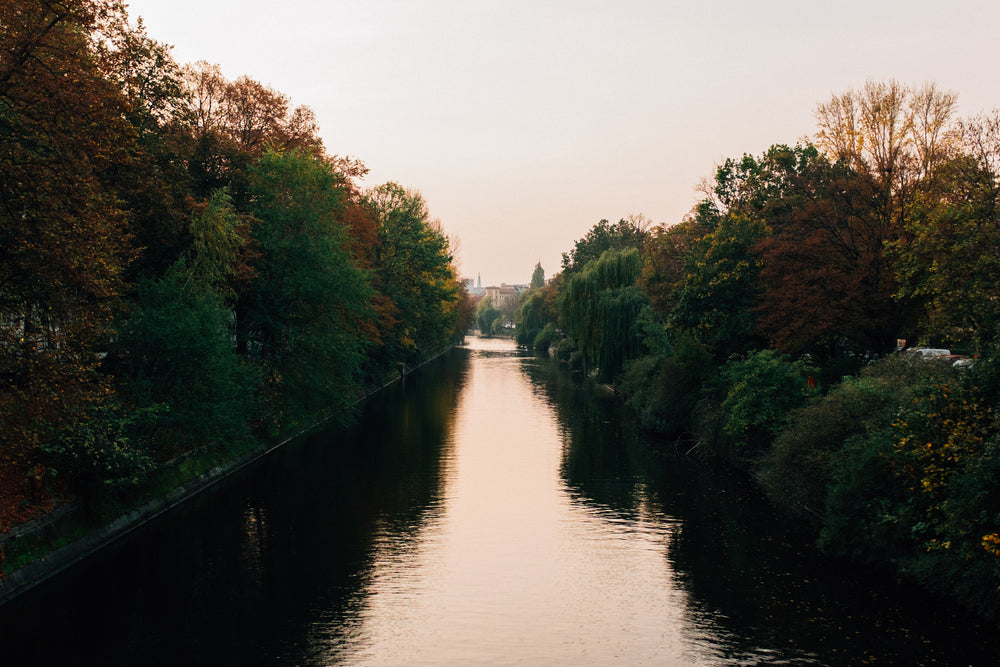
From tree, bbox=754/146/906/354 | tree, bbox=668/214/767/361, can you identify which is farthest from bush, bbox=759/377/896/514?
tree, bbox=668/214/767/361

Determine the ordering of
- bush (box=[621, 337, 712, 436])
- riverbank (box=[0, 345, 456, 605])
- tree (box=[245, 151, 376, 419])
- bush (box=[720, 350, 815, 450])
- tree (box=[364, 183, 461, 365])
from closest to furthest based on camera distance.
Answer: riverbank (box=[0, 345, 456, 605]) < bush (box=[720, 350, 815, 450]) < tree (box=[245, 151, 376, 419]) < bush (box=[621, 337, 712, 436]) < tree (box=[364, 183, 461, 365])

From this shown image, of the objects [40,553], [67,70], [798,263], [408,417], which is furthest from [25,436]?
[408,417]

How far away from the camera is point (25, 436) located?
1777 centimetres

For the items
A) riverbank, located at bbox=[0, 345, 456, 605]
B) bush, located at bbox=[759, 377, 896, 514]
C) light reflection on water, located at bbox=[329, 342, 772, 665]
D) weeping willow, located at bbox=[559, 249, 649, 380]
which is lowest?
light reflection on water, located at bbox=[329, 342, 772, 665]

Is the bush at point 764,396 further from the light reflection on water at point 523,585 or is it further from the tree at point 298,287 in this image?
the tree at point 298,287

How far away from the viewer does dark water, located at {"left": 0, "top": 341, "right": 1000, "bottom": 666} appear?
55.0 feet

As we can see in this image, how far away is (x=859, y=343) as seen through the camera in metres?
34.9

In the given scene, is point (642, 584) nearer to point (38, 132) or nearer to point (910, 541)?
point (910, 541)

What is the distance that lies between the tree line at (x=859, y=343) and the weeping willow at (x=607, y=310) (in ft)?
4.99

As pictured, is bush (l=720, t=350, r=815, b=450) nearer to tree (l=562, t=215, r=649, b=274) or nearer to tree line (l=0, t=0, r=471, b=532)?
tree line (l=0, t=0, r=471, b=532)

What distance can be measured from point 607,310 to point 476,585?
4235cm

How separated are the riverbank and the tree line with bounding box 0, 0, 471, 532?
2.34ft

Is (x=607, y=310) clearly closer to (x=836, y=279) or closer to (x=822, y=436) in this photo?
(x=836, y=279)

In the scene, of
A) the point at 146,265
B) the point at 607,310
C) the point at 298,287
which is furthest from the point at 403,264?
the point at 146,265
